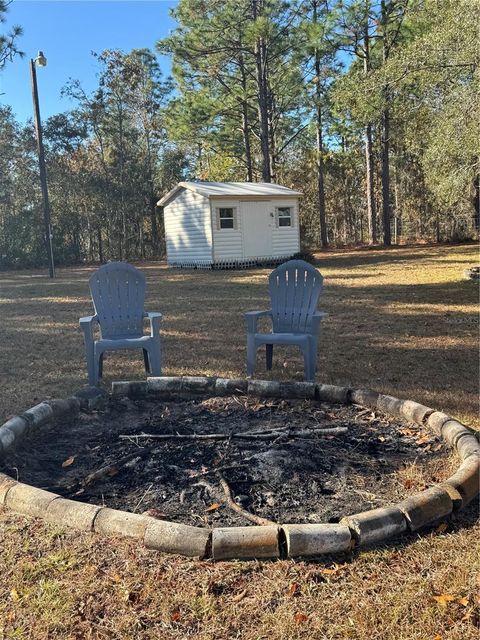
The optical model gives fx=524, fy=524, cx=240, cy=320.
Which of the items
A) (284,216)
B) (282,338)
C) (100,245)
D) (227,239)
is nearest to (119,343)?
(282,338)

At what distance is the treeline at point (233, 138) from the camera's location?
17.7 metres

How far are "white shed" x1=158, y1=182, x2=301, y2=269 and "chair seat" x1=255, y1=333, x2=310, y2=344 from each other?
1164 centimetres

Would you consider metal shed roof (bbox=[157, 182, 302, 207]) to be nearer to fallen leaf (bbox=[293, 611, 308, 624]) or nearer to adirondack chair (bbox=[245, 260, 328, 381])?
adirondack chair (bbox=[245, 260, 328, 381])

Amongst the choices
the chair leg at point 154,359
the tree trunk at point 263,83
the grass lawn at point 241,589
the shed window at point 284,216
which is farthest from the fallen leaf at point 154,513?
the tree trunk at point 263,83

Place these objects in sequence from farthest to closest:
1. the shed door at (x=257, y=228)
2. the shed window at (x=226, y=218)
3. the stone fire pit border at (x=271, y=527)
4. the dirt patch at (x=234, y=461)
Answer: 1. the shed door at (x=257, y=228)
2. the shed window at (x=226, y=218)
3. the dirt patch at (x=234, y=461)
4. the stone fire pit border at (x=271, y=527)

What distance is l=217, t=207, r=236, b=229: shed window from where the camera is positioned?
15820 millimetres

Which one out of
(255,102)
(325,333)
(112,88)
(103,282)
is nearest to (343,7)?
(255,102)

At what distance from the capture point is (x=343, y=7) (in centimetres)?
1792

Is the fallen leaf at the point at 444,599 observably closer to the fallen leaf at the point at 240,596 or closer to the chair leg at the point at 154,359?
the fallen leaf at the point at 240,596

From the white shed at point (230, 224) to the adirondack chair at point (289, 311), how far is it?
11.3 meters

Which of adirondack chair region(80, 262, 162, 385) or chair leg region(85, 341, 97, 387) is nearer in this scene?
chair leg region(85, 341, 97, 387)

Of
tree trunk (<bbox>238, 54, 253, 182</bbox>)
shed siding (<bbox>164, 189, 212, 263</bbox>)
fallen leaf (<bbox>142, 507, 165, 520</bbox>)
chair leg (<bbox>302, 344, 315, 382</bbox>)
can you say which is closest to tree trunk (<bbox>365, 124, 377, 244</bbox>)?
tree trunk (<bbox>238, 54, 253, 182</bbox>)

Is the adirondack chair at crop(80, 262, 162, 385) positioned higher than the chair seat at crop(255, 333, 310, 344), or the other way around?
the adirondack chair at crop(80, 262, 162, 385)

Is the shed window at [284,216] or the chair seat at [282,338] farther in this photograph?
the shed window at [284,216]
